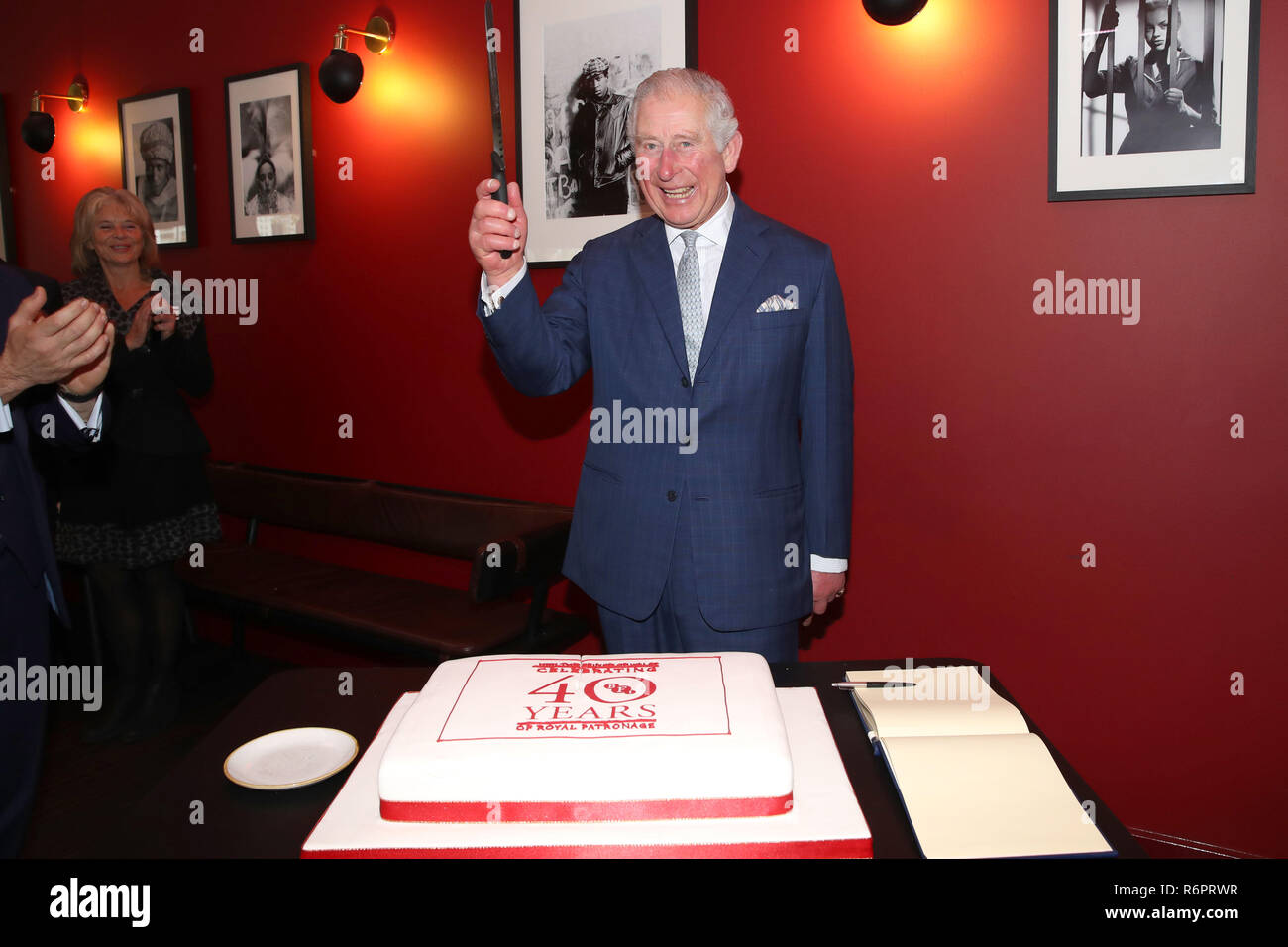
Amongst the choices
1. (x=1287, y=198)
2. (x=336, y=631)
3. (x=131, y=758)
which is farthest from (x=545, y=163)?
(x=131, y=758)

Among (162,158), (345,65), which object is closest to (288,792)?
(345,65)

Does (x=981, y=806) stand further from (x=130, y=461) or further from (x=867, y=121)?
(x=130, y=461)

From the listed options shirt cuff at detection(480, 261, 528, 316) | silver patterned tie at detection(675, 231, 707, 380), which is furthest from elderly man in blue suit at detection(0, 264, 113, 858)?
silver patterned tie at detection(675, 231, 707, 380)

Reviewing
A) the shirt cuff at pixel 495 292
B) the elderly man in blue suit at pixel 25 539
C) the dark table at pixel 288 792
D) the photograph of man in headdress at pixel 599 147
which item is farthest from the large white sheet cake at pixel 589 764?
the photograph of man in headdress at pixel 599 147

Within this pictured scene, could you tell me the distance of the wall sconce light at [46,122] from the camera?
487cm

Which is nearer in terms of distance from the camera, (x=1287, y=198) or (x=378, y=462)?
(x=1287, y=198)

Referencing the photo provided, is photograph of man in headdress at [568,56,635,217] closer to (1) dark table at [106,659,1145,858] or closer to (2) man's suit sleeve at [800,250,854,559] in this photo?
(2) man's suit sleeve at [800,250,854,559]

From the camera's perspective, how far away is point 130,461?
3389 mm

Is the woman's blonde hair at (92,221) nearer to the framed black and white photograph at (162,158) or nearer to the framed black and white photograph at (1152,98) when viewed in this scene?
the framed black and white photograph at (162,158)

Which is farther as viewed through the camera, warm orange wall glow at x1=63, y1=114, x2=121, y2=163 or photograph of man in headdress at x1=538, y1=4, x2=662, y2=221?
warm orange wall glow at x1=63, y1=114, x2=121, y2=163

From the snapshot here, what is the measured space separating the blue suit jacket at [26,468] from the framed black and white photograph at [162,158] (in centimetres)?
313

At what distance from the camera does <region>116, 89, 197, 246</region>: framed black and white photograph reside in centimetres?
453

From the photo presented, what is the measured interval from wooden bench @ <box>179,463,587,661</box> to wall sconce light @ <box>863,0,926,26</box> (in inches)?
73.9
